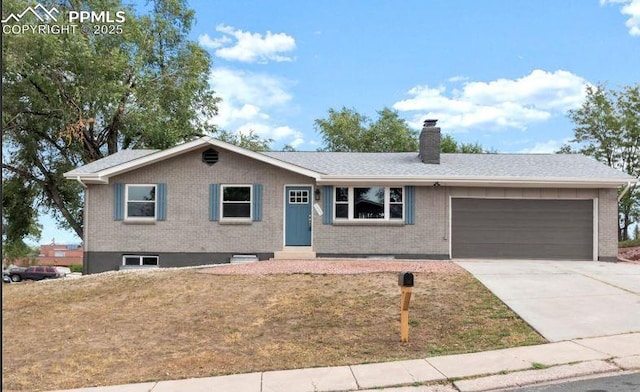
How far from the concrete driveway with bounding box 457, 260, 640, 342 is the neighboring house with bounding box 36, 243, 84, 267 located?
3256 inches

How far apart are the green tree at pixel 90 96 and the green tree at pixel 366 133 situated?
1022 centimetres

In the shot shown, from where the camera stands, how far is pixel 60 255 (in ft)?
285

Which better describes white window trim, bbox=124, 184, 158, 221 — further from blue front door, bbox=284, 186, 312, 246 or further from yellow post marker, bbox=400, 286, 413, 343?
yellow post marker, bbox=400, 286, 413, 343

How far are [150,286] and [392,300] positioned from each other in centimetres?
580

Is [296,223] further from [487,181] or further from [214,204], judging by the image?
[487,181]

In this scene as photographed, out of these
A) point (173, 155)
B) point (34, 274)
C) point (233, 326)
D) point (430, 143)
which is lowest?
point (34, 274)

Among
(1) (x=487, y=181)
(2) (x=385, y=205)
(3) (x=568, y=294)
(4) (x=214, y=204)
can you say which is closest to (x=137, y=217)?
(4) (x=214, y=204)

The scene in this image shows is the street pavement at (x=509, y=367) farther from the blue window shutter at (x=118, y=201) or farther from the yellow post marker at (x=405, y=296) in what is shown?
the blue window shutter at (x=118, y=201)

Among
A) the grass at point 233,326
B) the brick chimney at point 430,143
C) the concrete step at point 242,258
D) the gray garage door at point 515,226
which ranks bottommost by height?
the grass at point 233,326

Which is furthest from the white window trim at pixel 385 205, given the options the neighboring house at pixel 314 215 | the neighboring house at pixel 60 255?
the neighboring house at pixel 60 255

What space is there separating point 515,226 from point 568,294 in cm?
677

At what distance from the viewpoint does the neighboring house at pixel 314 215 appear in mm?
16625

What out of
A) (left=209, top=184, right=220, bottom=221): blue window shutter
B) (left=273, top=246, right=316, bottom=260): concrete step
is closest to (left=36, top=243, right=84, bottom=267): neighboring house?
(left=209, top=184, right=220, bottom=221): blue window shutter

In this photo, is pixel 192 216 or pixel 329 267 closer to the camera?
pixel 329 267
